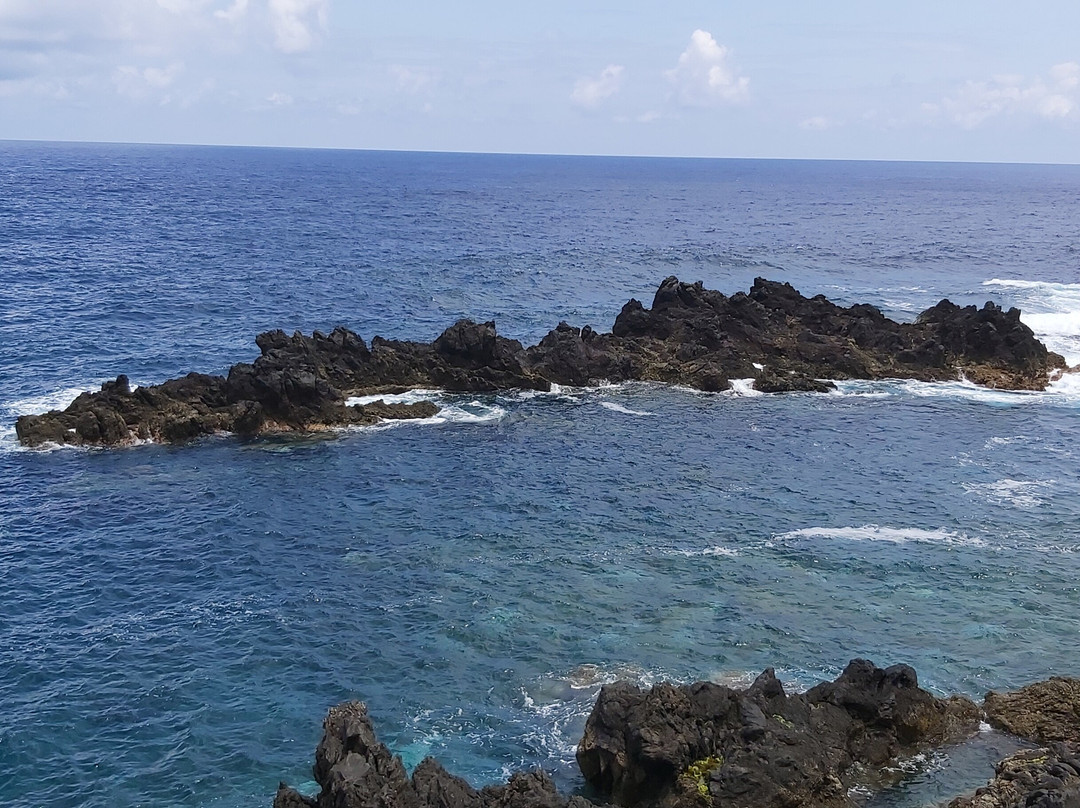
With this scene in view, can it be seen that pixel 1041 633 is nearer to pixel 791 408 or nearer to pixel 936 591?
pixel 936 591

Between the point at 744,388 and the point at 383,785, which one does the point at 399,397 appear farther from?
the point at 383,785

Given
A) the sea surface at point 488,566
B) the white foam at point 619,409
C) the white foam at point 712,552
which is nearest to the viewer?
the sea surface at point 488,566

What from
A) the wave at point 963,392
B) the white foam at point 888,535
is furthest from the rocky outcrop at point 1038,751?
the wave at point 963,392

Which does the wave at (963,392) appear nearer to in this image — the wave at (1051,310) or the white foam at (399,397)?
the wave at (1051,310)

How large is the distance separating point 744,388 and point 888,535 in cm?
2654

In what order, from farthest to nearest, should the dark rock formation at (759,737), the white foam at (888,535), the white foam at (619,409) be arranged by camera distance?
the white foam at (619,409)
the white foam at (888,535)
the dark rock formation at (759,737)

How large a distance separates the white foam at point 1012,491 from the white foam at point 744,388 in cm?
2012

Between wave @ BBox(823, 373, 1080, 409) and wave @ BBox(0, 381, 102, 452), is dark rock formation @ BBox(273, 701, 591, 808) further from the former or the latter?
wave @ BBox(823, 373, 1080, 409)

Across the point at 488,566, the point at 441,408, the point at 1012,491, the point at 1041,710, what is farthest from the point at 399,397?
the point at 1041,710

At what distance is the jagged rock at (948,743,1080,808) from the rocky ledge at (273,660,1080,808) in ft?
0.16

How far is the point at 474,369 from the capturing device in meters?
73.0

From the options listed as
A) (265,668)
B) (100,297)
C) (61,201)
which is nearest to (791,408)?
(265,668)

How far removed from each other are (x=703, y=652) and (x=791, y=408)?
34887 mm

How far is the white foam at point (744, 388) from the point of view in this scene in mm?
72750
